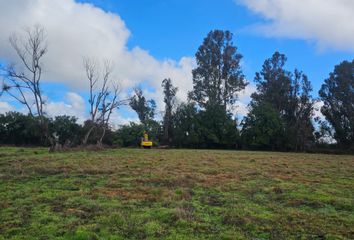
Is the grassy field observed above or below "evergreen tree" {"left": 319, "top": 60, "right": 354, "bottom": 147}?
below

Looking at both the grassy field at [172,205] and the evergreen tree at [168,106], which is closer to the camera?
the grassy field at [172,205]

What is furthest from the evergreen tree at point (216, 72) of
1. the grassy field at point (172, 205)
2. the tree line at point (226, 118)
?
the grassy field at point (172, 205)

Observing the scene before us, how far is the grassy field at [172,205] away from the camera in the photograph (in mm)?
7660

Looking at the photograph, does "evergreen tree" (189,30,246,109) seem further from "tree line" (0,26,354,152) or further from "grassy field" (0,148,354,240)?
"grassy field" (0,148,354,240)

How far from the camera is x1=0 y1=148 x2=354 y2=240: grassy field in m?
7.66

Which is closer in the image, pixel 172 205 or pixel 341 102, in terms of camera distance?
pixel 172 205

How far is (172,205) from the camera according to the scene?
33.1 ft

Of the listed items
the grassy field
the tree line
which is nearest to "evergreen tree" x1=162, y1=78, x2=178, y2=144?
the tree line

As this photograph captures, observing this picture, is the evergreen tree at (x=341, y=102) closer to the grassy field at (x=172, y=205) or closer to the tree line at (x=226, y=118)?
the tree line at (x=226, y=118)

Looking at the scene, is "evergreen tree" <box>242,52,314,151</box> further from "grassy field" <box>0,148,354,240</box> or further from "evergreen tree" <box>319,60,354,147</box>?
"grassy field" <box>0,148,354,240</box>

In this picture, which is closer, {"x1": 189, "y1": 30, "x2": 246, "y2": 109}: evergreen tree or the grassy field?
the grassy field

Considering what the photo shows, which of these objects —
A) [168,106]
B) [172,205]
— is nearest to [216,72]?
[168,106]

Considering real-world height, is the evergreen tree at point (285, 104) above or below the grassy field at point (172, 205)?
above

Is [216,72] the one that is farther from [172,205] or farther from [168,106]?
[172,205]
